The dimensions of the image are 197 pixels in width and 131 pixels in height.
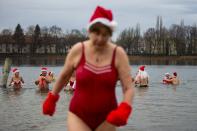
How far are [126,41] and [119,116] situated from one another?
478ft

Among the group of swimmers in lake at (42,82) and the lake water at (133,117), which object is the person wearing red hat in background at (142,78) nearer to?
the group of swimmers in lake at (42,82)

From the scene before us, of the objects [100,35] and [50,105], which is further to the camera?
[50,105]

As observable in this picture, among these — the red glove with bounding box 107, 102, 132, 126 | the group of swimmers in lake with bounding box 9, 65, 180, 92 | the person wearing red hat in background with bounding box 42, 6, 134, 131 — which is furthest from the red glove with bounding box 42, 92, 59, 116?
the group of swimmers in lake with bounding box 9, 65, 180, 92

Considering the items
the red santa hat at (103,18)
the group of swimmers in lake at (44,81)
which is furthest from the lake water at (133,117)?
the red santa hat at (103,18)

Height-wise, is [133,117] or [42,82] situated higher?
[42,82]

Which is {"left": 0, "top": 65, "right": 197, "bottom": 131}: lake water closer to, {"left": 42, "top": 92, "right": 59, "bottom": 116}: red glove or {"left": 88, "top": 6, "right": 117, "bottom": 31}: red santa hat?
{"left": 42, "top": 92, "right": 59, "bottom": 116}: red glove

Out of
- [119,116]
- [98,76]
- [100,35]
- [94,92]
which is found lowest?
[119,116]

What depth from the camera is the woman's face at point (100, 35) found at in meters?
5.38

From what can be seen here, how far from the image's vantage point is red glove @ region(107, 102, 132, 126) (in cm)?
516

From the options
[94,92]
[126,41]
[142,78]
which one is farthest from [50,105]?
[126,41]

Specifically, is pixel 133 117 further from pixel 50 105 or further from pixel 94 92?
pixel 94 92

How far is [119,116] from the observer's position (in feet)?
16.9

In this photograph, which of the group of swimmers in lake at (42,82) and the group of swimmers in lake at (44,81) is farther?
the group of swimmers in lake at (44,81)

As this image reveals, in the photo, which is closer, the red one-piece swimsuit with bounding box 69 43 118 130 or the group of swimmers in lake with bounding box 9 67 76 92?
the red one-piece swimsuit with bounding box 69 43 118 130
